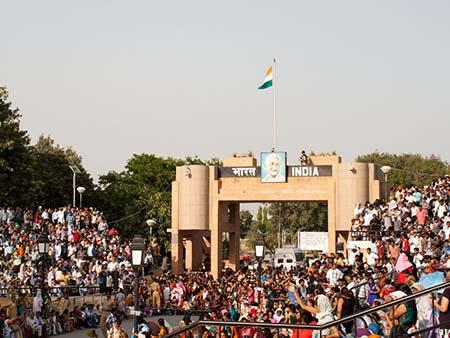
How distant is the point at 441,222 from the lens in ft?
86.0

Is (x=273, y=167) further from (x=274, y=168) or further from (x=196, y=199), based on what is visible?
(x=196, y=199)

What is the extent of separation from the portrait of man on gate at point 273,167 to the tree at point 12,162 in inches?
531

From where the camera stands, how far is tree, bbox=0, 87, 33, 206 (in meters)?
47.1

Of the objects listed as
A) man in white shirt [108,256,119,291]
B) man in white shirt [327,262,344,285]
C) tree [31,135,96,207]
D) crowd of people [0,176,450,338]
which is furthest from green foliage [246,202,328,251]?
man in white shirt [327,262,344,285]

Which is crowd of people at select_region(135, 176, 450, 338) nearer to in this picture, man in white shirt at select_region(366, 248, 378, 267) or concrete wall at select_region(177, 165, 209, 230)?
man in white shirt at select_region(366, 248, 378, 267)

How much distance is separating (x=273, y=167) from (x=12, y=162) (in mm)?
14643

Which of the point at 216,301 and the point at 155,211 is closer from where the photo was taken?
the point at 216,301

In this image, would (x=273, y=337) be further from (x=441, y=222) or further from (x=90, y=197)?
(x=90, y=197)

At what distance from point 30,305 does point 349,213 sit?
22.2m

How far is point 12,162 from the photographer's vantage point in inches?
1885

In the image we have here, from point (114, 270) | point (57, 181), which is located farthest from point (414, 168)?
point (114, 270)

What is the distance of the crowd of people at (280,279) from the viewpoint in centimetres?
1233

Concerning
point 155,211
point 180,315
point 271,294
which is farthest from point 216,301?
point 155,211

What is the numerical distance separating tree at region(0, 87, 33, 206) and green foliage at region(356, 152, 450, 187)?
50.6 m
